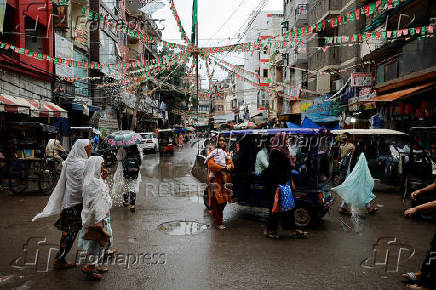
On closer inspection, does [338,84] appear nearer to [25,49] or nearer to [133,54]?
[25,49]

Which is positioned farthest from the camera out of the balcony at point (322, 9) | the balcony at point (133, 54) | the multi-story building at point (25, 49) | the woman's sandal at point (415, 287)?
the balcony at point (133, 54)

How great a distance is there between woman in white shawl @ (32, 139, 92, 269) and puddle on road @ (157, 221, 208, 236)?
2.14m

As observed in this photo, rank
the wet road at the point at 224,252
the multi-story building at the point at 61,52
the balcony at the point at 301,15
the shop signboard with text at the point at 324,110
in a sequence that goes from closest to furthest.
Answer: the wet road at the point at 224,252 → the multi-story building at the point at 61,52 → the shop signboard with text at the point at 324,110 → the balcony at the point at 301,15

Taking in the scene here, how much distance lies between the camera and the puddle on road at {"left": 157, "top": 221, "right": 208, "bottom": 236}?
6.40 m

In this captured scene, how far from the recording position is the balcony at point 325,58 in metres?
22.5

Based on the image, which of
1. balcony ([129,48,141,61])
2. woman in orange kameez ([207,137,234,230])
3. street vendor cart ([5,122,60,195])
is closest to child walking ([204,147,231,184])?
woman in orange kameez ([207,137,234,230])

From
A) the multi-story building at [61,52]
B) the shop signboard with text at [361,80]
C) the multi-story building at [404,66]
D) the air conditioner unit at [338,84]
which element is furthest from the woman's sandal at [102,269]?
the air conditioner unit at [338,84]

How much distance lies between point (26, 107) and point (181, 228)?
27.4 feet

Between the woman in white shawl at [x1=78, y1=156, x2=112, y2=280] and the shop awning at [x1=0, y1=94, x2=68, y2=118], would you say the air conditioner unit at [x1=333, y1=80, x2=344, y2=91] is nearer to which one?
the shop awning at [x1=0, y1=94, x2=68, y2=118]

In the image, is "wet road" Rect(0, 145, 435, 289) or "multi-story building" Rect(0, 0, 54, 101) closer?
"wet road" Rect(0, 145, 435, 289)

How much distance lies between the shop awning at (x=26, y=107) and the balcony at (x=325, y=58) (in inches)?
663

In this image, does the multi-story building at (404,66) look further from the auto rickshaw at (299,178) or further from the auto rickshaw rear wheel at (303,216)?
the auto rickshaw rear wheel at (303,216)

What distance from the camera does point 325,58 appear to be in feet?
75.2

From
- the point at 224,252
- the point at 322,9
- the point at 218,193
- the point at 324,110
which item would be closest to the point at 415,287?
the point at 224,252
